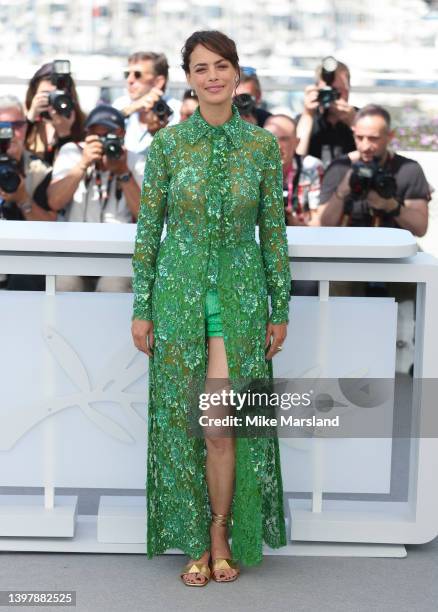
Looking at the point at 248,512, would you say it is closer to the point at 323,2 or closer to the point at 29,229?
the point at 29,229

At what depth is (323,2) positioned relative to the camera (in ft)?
27.1

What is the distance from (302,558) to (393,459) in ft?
3.82

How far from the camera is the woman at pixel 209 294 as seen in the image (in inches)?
143

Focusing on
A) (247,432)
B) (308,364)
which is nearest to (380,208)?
(308,364)

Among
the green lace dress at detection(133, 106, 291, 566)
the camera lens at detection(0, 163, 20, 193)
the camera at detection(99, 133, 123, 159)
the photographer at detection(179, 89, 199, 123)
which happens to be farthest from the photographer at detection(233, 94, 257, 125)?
the green lace dress at detection(133, 106, 291, 566)

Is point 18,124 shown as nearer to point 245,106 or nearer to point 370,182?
point 245,106

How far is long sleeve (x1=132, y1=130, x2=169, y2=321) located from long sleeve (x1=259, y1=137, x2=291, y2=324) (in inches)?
12.0

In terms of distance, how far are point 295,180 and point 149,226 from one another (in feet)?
8.58

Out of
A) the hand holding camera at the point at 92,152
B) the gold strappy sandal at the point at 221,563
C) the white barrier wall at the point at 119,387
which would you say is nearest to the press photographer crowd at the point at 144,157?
the hand holding camera at the point at 92,152

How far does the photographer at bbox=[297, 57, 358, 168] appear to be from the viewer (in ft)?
21.9

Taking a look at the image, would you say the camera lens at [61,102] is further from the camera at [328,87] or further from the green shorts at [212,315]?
the green shorts at [212,315]

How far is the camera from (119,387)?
408cm

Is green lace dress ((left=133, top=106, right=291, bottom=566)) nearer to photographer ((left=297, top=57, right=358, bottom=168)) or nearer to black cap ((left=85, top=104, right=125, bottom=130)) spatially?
black cap ((left=85, top=104, right=125, bottom=130))

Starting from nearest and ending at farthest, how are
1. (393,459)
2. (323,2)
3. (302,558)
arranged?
(302,558)
(393,459)
(323,2)
